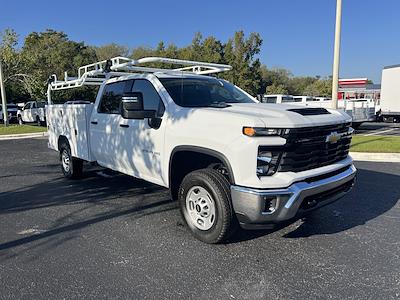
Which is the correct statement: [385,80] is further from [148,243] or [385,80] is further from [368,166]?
[148,243]

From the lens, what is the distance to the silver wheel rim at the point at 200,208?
13.1 ft

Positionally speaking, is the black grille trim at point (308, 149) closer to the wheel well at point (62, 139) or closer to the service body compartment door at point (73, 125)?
the service body compartment door at point (73, 125)

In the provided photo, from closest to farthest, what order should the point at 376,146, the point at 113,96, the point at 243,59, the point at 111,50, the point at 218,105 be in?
the point at 218,105 → the point at 113,96 → the point at 376,146 → the point at 243,59 → the point at 111,50

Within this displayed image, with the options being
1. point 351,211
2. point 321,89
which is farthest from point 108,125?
point 321,89

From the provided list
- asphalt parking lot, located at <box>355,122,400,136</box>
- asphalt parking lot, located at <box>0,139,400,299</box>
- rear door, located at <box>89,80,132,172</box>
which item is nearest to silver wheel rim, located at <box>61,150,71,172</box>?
asphalt parking lot, located at <box>0,139,400,299</box>

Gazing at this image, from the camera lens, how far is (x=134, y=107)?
4285 millimetres

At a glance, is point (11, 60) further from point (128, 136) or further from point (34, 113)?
point (128, 136)

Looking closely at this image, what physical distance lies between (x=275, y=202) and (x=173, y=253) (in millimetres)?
1231

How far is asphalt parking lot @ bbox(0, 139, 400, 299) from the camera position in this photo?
3150mm

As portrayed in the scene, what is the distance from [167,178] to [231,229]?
112 centimetres

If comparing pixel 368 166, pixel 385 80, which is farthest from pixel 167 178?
pixel 385 80

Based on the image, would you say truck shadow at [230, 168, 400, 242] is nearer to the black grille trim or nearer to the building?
the black grille trim

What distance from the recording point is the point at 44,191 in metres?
6.47

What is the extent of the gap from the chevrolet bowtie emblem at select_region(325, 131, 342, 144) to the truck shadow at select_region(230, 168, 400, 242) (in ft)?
2.72
